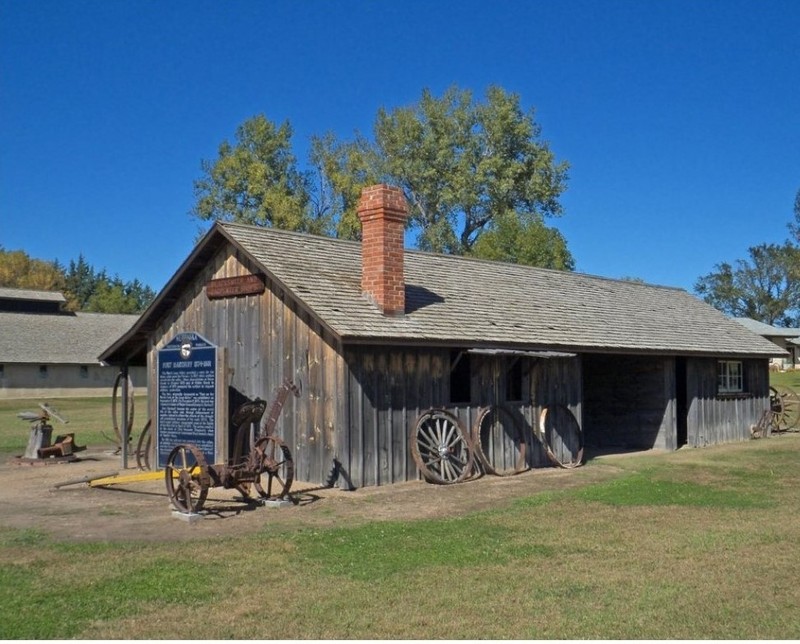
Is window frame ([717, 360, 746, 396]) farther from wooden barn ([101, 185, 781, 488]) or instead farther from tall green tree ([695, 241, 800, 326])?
tall green tree ([695, 241, 800, 326])

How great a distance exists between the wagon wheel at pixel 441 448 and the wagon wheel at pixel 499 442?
34 centimetres

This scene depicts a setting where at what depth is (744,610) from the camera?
23.4ft

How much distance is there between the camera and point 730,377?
24531mm

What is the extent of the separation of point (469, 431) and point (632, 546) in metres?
6.81

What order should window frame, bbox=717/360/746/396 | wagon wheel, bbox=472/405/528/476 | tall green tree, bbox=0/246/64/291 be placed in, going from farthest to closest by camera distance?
tall green tree, bbox=0/246/64/291
window frame, bbox=717/360/746/396
wagon wheel, bbox=472/405/528/476

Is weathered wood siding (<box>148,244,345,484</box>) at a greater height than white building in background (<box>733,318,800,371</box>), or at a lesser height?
lesser

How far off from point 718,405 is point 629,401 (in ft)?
8.99

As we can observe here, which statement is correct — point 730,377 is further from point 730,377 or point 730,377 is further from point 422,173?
point 422,173

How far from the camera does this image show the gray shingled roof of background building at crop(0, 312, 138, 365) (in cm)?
5447

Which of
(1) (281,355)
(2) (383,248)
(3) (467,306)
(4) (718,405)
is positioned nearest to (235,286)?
(1) (281,355)

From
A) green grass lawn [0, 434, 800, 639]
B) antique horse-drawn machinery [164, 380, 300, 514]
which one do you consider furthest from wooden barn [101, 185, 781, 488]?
green grass lawn [0, 434, 800, 639]

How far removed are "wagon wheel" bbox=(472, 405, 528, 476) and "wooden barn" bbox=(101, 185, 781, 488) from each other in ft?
0.12

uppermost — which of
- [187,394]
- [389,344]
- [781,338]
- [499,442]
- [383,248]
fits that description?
[781,338]

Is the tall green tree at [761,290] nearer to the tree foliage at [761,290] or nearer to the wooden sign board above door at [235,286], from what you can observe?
the tree foliage at [761,290]
